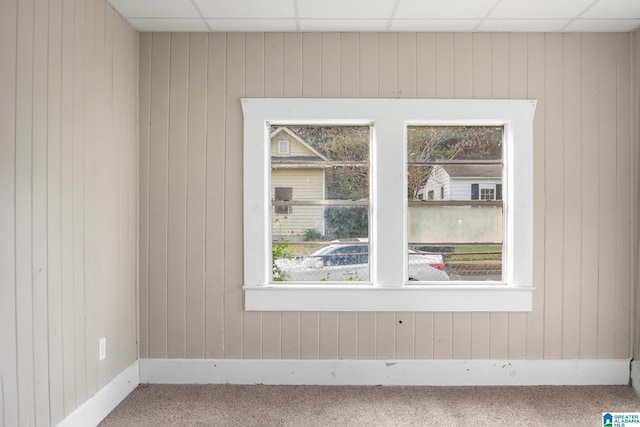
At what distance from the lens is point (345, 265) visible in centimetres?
307

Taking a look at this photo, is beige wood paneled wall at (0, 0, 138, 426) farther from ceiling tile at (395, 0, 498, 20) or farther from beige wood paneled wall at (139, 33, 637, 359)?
ceiling tile at (395, 0, 498, 20)

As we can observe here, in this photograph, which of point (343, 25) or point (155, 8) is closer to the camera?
point (155, 8)

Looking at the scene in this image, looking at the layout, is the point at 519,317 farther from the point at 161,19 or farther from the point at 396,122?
the point at 161,19

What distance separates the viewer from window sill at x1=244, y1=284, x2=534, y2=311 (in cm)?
297

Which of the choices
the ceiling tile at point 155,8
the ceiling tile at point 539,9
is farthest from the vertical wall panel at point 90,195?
the ceiling tile at point 539,9

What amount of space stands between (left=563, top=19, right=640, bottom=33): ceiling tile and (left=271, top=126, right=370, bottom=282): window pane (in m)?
1.52

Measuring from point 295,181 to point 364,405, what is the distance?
4.96ft

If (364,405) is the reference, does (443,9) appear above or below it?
above

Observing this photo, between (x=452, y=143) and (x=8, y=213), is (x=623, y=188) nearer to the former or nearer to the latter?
(x=452, y=143)

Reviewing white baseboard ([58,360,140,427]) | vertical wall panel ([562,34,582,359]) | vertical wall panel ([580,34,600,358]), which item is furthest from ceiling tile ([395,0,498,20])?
white baseboard ([58,360,140,427])

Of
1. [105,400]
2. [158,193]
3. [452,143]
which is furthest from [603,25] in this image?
[105,400]

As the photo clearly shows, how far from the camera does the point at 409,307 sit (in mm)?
2980

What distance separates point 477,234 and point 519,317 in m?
0.62

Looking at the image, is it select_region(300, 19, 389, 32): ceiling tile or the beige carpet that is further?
select_region(300, 19, 389, 32): ceiling tile
